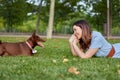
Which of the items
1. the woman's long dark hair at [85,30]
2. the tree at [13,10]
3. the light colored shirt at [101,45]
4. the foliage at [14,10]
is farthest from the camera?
the tree at [13,10]

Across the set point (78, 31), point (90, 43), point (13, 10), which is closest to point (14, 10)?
point (13, 10)

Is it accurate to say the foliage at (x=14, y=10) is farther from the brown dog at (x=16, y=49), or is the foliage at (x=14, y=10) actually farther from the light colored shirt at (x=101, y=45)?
the light colored shirt at (x=101, y=45)

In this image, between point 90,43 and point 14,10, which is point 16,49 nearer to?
point 90,43

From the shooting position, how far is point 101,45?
7383mm

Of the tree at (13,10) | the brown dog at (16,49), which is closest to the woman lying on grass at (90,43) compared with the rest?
the brown dog at (16,49)

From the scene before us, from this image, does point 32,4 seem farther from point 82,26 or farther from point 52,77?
point 52,77

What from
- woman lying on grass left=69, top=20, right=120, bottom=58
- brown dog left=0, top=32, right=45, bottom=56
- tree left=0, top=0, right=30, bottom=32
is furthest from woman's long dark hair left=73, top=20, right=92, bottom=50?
tree left=0, top=0, right=30, bottom=32

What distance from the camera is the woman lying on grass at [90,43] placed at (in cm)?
711

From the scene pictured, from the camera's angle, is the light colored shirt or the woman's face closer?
the woman's face

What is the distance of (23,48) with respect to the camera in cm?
883

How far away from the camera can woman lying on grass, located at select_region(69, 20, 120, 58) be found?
7111 millimetres

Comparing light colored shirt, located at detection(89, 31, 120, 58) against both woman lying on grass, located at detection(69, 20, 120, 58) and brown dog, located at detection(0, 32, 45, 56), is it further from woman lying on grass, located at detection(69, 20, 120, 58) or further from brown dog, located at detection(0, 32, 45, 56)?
brown dog, located at detection(0, 32, 45, 56)

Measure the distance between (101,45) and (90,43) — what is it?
9.6 inches

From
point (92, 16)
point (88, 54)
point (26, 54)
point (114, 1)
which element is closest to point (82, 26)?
point (88, 54)
